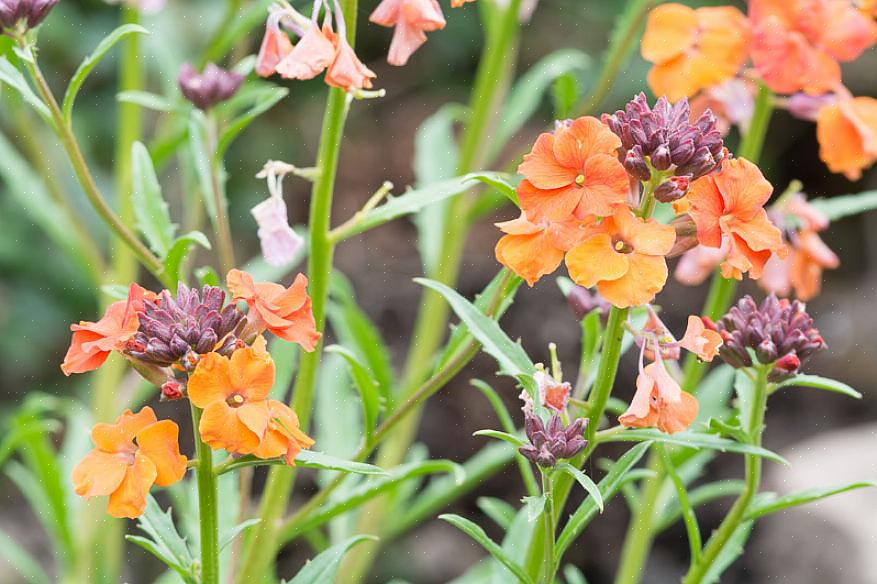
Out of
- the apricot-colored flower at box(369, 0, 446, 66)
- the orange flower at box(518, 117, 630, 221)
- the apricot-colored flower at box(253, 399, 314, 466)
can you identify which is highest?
the apricot-colored flower at box(369, 0, 446, 66)

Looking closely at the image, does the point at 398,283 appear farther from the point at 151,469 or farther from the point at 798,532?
the point at 151,469

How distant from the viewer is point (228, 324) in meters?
0.83

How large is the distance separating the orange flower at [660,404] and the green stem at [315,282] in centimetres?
35

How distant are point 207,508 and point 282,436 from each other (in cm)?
13

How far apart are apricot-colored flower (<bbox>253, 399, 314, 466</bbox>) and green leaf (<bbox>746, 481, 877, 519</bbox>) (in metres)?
0.46

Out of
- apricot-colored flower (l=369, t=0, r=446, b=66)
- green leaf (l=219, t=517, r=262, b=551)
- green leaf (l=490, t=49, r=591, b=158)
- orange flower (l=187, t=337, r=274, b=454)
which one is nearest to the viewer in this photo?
orange flower (l=187, t=337, r=274, b=454)

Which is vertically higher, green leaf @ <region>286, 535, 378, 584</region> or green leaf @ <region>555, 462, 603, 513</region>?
green leaf @ <region>555, 462, 603, 513</region>

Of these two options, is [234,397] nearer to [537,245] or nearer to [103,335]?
[103,335]

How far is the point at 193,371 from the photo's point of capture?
796 millimetres

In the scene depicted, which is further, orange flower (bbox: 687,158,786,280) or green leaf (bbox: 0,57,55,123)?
green leaf (bbox: 0,57,55,123)

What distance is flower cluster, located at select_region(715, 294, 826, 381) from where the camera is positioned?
3.08 ft

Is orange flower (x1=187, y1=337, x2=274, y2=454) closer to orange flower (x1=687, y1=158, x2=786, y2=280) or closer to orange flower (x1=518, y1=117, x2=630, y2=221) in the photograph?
orange flower (x1=518, y1=117, x2=630, y2=221)

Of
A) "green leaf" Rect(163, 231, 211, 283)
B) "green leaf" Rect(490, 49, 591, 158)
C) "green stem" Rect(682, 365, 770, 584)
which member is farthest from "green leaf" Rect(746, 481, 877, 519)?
"green leaf" Rect(490, 49, 591, 158)

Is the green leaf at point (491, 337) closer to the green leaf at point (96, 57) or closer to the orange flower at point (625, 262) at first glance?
the orange flower at point (625, 262)
